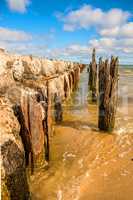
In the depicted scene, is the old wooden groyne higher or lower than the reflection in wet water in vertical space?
higher

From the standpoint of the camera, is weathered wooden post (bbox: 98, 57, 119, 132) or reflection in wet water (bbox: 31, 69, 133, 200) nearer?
reflection in wet water (bbox: 31, 69, 133, 200)

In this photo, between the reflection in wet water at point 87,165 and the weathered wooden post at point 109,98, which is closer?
the reflection in wet water at point 87,165

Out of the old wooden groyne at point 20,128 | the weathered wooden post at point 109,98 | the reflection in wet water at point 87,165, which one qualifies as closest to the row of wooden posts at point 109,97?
the weathered wooden post at point 109,98

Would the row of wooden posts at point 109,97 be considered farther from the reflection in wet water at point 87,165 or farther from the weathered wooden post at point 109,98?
the reflection in wet water at point 87,165

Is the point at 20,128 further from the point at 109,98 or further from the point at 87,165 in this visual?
the point at 109,98

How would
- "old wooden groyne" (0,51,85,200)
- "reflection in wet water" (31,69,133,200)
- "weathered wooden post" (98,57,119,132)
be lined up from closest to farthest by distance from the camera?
1. "old wooden groyne" (0,51,85,200)
2. "reflection in wet water" (31,69,133,200)
3. "weathered wooden post" (98,57,119,132)

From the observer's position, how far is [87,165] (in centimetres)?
592

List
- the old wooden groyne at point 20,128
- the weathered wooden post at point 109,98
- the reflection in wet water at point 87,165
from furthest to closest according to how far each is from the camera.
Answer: the weathered wooden post at point 109,98 < the reflection in wet water at point 87,165 < the old wooden groyne at point 20,128

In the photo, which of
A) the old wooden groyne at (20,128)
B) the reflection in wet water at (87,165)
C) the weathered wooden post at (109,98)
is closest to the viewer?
the old wooden groyne at (20,128)

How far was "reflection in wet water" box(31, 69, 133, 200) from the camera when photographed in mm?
4695

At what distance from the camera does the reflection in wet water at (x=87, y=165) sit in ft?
15.4

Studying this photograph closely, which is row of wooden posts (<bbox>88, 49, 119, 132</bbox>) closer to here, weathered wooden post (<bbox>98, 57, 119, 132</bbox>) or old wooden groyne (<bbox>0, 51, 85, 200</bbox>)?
weathered wooden post (<bbox>98, 57, 119, 132</bbox>)

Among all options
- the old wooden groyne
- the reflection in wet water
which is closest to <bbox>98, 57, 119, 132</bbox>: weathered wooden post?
the reflection in wet water

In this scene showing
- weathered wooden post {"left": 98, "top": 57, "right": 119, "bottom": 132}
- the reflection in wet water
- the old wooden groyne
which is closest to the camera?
the old wooden groyne
